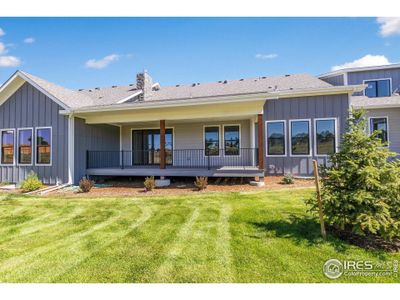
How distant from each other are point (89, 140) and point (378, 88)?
17.3 metres

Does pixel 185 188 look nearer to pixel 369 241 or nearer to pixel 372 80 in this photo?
pixel 369 241

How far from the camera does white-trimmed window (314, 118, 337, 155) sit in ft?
33.8

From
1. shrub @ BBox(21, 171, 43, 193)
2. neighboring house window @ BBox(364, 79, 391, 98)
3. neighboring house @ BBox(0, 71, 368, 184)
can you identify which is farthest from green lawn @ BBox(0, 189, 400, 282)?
neighboring house window @ BBox(364, 79, 391, 98)

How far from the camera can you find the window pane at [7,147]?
11.1 meters

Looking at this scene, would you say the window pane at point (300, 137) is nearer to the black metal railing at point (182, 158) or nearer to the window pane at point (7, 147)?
the black metal railing at point (182, 158)

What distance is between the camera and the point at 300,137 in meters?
10.7

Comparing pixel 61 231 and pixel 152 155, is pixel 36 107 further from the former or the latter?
pixel 61 231

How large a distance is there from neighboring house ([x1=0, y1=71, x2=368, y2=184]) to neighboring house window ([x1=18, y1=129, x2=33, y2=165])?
0.05m

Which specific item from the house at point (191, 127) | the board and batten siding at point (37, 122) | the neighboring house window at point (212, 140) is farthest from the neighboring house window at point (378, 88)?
the board and batten siding at point (37, 122)

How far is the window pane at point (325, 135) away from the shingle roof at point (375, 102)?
3979 mm

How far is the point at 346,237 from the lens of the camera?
3998 millimetres

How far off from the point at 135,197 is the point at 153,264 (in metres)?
4.80
